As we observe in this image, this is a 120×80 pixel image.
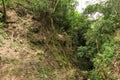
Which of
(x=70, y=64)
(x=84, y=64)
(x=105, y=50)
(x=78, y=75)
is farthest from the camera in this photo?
(x=84, y=64)

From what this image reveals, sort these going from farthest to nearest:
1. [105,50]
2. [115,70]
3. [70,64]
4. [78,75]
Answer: [70,64] → [78,75] → [105,50] → [115,70]

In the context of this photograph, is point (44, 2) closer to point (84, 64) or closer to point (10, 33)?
point (10, 33)

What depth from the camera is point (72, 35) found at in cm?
1557

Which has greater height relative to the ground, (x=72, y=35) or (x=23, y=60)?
(x=72, y=35)

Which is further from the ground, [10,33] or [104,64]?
[10,33]

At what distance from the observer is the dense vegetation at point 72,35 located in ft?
34.0

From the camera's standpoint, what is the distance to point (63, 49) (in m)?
14.1

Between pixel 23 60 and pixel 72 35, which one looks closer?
pixel 23 60

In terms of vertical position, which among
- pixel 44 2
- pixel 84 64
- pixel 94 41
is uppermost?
pixel 44 2

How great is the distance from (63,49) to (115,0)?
15.6 ft

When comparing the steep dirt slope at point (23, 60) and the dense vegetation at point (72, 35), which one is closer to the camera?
the steep dirt slope at point (23, 60)

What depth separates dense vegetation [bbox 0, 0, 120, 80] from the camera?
1035 cm

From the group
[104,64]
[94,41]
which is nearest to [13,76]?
[104,64]

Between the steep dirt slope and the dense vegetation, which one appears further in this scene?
the dense vegetation
